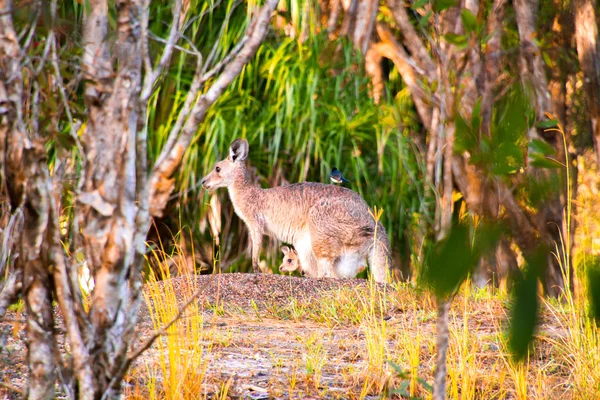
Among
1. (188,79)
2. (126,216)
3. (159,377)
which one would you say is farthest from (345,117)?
(126,216)

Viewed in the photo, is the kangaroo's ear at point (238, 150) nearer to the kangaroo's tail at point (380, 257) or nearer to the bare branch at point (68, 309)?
the kangaroo's tail at point (380, 257)

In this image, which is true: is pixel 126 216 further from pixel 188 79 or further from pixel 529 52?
pixel 188 79

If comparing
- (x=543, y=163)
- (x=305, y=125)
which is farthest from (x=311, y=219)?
(x=543, y=163)

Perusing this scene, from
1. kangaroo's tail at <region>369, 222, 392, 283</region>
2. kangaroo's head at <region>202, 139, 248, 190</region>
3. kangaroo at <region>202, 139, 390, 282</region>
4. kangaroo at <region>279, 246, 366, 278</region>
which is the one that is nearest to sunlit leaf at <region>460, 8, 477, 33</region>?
kangaroo at <region>202, 139, 390, 282</region>

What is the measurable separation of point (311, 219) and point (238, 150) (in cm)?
93

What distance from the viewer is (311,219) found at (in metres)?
7.16

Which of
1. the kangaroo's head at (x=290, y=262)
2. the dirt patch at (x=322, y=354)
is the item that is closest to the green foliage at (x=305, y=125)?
the kangaroo's head at (x=290, y=262)

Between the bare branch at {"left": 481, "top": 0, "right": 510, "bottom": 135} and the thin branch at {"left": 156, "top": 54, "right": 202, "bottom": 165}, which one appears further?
the thin branch at {"left": 156, "top": 54, "right": 202, "bottom": 165}

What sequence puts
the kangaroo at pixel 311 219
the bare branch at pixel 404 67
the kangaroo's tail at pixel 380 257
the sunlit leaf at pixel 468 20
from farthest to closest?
the bare branch at pixel 404 67 → the kangaroo at pixel 311 219 → the kangaroo's tail at pixel 380 257 → the sunlit leaf at pixel 468 20

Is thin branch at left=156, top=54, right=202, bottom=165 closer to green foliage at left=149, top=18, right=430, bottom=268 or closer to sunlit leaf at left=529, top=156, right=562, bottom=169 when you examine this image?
sunlit leaf at left=529, top=156, right=562, bottom=169

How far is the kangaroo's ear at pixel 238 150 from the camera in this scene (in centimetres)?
737

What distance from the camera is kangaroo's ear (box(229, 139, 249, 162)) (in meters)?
7.37

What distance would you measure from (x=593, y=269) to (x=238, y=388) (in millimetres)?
2468

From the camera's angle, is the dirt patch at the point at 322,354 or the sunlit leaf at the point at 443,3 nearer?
the sunlit leaf at the point at 443,3
